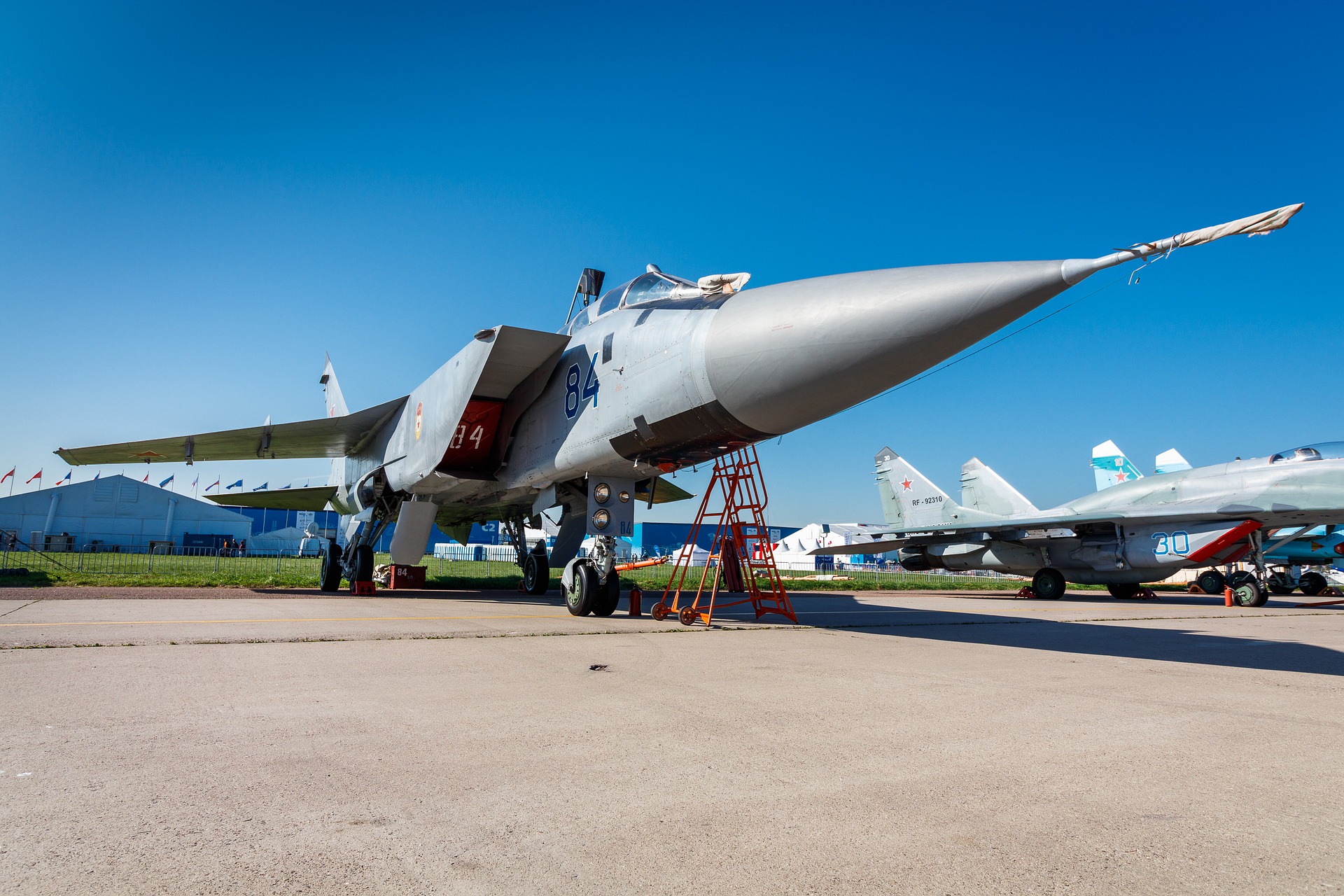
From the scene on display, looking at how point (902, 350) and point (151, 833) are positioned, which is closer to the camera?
point (151, 833)

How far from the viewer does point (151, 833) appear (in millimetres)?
1779

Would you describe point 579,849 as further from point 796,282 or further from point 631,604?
point 631,604

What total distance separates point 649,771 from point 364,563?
11807 mm

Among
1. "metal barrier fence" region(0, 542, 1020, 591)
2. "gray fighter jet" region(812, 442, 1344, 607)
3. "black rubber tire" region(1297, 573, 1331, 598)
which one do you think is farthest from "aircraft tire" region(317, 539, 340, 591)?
"black rubber tire" region(1297, 573, 1331, 598)

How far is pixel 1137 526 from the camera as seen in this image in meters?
17.4

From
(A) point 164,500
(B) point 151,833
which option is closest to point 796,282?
(B) point 151,833

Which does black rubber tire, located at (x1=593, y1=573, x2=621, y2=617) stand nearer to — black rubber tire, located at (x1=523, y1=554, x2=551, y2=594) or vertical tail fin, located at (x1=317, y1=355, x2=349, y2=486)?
black rubber tire, located at (x1=523, y1=554, x2=551, y2=594)

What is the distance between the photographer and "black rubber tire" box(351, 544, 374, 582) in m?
12.8

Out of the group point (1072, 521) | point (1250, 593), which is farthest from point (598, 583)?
point (1250, 593)

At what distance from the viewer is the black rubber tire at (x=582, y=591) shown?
7.97 metres

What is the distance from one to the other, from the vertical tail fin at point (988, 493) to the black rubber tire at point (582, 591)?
18194 millimetres

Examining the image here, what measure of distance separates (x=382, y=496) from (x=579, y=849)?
11.7 metres

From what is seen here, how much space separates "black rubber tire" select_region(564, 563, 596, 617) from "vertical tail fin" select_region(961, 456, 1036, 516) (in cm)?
1819

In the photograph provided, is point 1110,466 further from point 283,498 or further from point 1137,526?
point 283,498
